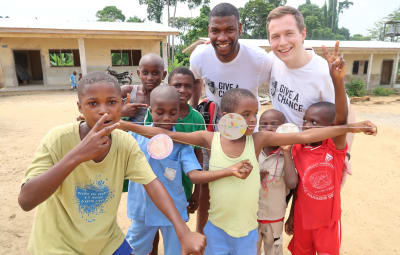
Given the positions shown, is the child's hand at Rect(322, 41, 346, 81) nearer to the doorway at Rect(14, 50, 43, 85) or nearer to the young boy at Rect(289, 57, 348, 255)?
the young boy at Rect(289, 57, 348, 255)

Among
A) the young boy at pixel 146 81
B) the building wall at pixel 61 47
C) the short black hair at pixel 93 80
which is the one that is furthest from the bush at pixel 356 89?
the short black hair at pixel 93 80

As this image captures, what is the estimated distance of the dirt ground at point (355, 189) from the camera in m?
3.05

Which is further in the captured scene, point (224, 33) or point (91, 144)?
point (224, 33)

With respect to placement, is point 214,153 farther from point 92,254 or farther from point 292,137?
point 92,254

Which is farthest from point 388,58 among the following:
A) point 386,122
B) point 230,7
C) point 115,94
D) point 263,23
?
point 115,94

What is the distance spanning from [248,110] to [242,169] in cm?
42

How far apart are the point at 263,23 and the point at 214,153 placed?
34.4 m

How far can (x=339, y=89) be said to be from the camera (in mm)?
1860

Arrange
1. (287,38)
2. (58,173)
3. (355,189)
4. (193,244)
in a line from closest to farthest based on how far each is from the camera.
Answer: (58,173)
(193,244)
(287,38)
(355,189)

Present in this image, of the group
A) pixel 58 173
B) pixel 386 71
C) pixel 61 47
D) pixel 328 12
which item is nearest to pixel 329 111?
pixel 58 173

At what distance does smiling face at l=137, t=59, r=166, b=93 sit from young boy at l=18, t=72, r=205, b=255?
117cm

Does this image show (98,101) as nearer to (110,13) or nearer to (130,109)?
(130,109)

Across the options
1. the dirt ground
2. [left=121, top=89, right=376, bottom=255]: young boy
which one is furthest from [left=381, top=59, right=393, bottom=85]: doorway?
[left=121, top=89, right=376, bottom=255]: young boy

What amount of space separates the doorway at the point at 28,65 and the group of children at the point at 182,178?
75.6ft
